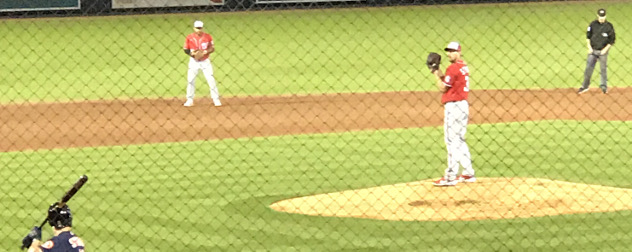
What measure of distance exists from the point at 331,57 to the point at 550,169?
1558 centimetres

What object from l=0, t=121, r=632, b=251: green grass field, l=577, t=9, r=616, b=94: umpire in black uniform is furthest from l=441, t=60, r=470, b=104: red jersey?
l=577, t=9, r=616, b=94: umpire in black uniform

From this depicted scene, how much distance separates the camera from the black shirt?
2389 cm

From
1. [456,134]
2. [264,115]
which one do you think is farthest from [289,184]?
[264,115]

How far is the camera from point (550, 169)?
56.7 ft

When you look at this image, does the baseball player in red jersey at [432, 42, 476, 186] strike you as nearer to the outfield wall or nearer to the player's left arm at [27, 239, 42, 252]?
the player's left arm at [27, 239, 42, 252]

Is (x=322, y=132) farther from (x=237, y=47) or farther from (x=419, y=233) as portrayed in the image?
(x=237, y=47)

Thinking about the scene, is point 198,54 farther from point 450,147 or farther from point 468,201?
point 468,201

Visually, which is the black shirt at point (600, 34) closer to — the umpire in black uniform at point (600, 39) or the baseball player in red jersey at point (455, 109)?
the umpire in black uniform at point (600, 39)

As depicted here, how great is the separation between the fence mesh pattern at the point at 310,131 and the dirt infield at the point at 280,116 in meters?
0.08

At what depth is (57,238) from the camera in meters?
9.77

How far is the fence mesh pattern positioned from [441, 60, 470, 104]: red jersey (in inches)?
45.0

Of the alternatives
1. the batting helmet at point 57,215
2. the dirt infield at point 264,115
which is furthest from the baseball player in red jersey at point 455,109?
the batting helmet at point 57,215

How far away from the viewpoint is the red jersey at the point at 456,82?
15023 millimetres

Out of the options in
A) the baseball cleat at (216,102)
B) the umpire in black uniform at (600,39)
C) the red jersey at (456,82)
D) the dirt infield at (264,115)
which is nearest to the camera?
the red jersey at (456,82)
